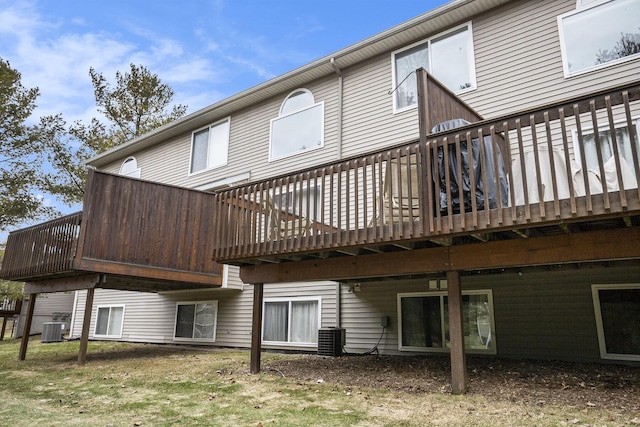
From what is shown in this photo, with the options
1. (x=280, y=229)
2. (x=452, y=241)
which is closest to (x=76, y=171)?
(x=280, y=229)

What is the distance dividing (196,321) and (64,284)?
3581 mm

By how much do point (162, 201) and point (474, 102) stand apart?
261 inches

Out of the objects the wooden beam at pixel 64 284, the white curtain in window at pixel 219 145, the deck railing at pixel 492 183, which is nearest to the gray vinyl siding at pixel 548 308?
the deck railing at pixel 492 183

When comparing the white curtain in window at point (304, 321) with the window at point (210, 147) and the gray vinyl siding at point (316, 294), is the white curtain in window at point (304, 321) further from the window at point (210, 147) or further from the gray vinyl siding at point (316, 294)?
the window at point (210, 147)

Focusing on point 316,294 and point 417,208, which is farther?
point 316,294

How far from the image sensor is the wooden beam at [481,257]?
450 cm

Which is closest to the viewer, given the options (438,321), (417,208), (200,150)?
(417,208)

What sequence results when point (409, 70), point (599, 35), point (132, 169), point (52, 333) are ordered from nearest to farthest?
point (599, 35) → point (409, 70) → point (52, 333) → point (132, 169)

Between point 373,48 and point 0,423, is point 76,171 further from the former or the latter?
point 0,423

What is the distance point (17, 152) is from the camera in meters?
18.8

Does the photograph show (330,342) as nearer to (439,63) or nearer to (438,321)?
(438,321)

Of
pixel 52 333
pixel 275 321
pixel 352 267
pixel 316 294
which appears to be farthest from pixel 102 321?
pixel 352 267

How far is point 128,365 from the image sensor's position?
860 centimetres

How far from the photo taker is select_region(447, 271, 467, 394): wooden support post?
16.8 ft
